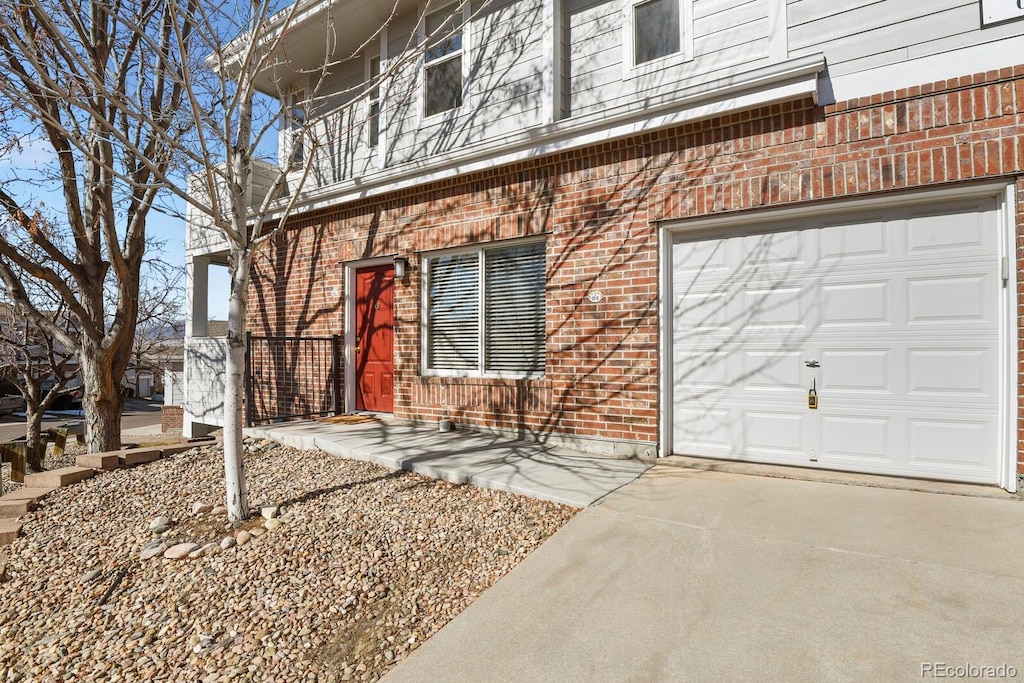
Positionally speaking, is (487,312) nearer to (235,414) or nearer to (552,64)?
(552,64)

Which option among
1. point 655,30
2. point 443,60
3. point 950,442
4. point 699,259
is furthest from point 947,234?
point 443,60

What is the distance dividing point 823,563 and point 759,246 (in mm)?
2702

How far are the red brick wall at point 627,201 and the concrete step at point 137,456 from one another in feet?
8.40

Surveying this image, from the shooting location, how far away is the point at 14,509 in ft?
13.9

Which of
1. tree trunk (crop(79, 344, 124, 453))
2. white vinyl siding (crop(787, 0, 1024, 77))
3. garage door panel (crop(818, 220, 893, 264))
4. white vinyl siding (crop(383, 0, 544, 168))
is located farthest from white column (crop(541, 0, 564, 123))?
tree trunk (crop(79, 344, 124, 453))

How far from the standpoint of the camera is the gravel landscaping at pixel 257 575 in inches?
94.8

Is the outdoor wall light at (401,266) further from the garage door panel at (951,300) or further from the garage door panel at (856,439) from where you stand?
the garage door panel at (951,300)

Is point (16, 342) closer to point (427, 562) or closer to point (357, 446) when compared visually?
point (357, 446)

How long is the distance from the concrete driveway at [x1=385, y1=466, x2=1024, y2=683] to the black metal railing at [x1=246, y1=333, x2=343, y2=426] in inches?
194

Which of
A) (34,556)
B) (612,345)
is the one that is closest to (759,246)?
(612,345)

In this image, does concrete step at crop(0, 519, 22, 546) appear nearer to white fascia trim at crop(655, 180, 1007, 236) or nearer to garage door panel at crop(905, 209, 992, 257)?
white fascia trim at crop(655, 180, 1007, 236)

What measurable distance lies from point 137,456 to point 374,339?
114 inches

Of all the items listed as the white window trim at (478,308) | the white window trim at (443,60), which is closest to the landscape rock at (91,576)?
the white window trim at (478,308)

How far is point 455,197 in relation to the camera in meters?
6.11
